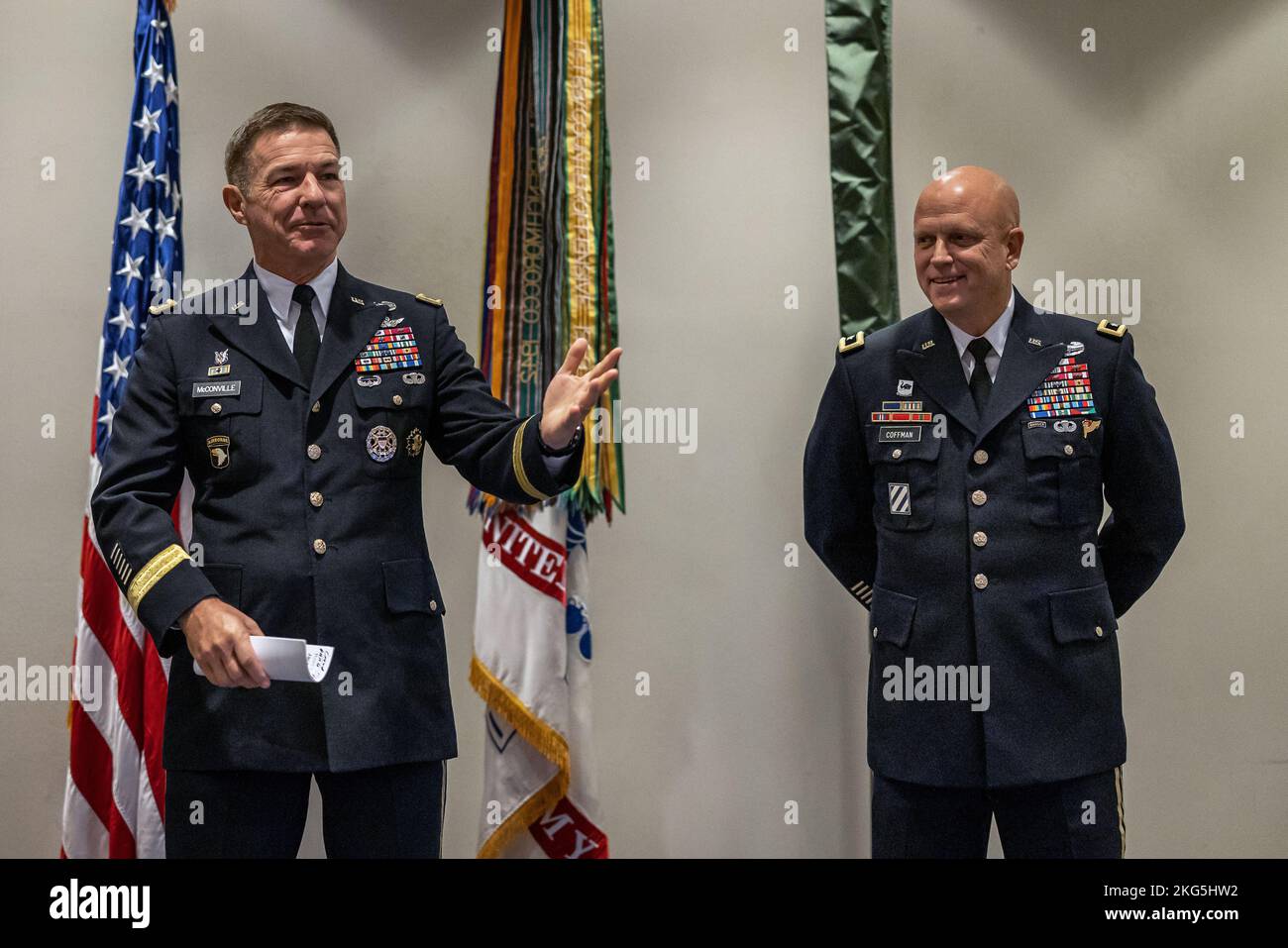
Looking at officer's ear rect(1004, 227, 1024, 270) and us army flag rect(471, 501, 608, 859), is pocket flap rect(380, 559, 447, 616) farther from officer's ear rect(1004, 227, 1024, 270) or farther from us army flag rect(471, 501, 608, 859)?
officer's ear rect(1004, 227, 1024, 270)

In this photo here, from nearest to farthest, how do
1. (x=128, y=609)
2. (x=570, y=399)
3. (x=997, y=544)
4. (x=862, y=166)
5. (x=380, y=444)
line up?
1. (x=570, y=399)
2. (x=380, y=444)
3. (x=997, y=544)
4. (x=128, y=609)
5. (x=862, y=166)

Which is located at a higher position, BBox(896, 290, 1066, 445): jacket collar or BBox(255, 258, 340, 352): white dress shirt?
BBox(255, 258, 340, 352): white dress shirt

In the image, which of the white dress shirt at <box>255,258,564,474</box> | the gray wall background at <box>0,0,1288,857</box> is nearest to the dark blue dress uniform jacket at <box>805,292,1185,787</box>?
the white dress shirt at <box>255,258,564,474</box>

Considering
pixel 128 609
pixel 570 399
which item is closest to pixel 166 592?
pixel 570 399

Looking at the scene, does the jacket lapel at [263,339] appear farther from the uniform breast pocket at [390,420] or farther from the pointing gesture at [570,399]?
the pointing gesture at [570,399]

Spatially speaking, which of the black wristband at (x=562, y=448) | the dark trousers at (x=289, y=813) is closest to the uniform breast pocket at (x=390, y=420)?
the black wristband at (x=562, y=448)

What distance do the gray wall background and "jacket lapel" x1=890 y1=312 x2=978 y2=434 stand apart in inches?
40.8

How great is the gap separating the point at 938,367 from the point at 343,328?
1.02 meters

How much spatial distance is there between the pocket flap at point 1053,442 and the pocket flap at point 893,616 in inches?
12.7

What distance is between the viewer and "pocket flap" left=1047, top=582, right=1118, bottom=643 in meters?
2.10

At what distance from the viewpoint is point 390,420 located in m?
2.04

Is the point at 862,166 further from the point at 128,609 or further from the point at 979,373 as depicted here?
the point at 128,609
